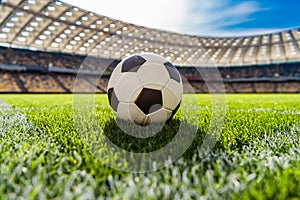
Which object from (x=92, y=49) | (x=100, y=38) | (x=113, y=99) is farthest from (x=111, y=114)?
(x=92, y=49)

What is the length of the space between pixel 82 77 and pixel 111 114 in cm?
3249

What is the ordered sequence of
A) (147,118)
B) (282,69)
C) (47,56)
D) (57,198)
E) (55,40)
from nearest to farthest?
(57,198), (147,118), (55,40), (47,56), (282,69)

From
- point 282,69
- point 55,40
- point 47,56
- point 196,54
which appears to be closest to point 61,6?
point 55,40

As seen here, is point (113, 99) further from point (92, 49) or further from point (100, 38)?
point (92, 49)

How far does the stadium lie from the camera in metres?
1.09

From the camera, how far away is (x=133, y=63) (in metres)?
2.55

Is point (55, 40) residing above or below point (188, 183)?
below

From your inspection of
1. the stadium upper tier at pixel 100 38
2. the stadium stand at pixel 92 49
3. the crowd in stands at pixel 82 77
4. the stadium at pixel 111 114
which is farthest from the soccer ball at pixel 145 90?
the crowd in stands at pixel 82 77

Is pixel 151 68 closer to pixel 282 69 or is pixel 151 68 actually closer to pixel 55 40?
pixel 55 40

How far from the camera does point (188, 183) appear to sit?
3.59 ft

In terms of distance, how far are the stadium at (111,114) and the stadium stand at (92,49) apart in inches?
5.1

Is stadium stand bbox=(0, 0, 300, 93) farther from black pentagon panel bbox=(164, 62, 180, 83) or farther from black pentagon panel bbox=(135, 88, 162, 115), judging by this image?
black pentagon panel bbox=(135, 88, 162, 115)

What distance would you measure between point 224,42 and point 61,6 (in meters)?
22.5

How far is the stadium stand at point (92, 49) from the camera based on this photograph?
23.2 meters
